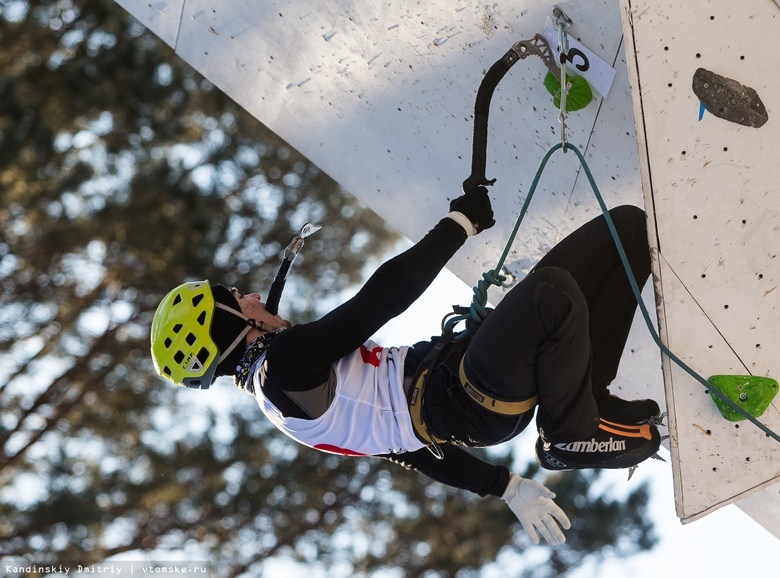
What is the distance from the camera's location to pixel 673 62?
164 centimetres

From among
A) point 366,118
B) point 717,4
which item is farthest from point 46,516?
point 717,4

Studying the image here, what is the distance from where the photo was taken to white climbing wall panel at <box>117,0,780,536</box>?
1686mm

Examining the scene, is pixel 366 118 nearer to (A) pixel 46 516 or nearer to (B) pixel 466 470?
(B) pixel 466 470

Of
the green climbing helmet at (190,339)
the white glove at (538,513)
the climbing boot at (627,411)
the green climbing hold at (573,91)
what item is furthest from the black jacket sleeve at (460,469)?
the green climbing hold at (573,91)

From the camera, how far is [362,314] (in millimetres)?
1782

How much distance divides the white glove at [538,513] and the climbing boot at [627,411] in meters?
0.30

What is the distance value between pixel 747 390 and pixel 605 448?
0.32 metres

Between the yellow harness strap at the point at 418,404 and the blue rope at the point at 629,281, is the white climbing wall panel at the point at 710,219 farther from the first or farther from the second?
the yellow harness strap at the point at 418,404

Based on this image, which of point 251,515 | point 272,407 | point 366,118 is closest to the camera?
point 272,407

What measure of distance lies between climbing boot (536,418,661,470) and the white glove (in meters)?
0.22

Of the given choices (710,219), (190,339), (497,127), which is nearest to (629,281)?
(710,219)

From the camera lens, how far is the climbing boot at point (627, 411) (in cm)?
195

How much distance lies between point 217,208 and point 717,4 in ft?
12.5

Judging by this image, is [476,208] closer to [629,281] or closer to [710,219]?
[629,281]
